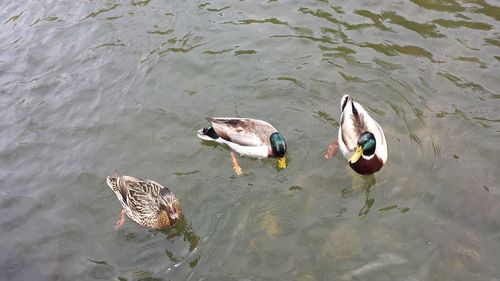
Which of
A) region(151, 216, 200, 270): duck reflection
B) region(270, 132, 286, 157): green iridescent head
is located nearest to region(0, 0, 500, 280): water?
region(151, 216, 200, 270): duck reflection

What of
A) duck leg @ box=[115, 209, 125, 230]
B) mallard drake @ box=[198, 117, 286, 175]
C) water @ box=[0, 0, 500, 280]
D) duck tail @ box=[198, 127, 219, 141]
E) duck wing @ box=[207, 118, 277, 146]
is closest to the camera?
water @ box=[0, 0, 500, 280]

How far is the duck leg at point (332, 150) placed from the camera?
7.36 m

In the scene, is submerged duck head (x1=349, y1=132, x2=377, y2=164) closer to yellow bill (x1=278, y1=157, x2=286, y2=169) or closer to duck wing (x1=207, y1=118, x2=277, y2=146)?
yellow bill (x1=278, y1=157, x2=286, y2=169)

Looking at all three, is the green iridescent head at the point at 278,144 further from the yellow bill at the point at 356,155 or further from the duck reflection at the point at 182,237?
the duck reflection at the point at 182,237

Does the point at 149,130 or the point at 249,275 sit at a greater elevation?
the point at 149,130

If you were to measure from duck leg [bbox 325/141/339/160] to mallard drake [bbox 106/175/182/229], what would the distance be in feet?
8.56

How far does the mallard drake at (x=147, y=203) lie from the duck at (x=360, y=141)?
2753 mm

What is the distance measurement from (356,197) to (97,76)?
6.39 metres

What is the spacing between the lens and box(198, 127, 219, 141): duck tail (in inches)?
314

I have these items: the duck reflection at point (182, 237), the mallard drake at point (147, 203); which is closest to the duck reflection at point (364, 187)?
the duck reflection at point (182, 237)

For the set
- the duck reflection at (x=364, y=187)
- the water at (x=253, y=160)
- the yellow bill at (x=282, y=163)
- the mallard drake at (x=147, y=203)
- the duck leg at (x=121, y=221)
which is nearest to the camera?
the water at (x=253, y=160)

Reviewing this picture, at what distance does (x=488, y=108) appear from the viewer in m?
7.46

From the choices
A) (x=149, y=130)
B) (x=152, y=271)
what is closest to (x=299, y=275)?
(x=152, y=271)

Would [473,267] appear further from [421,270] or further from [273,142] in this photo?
[273,142]
